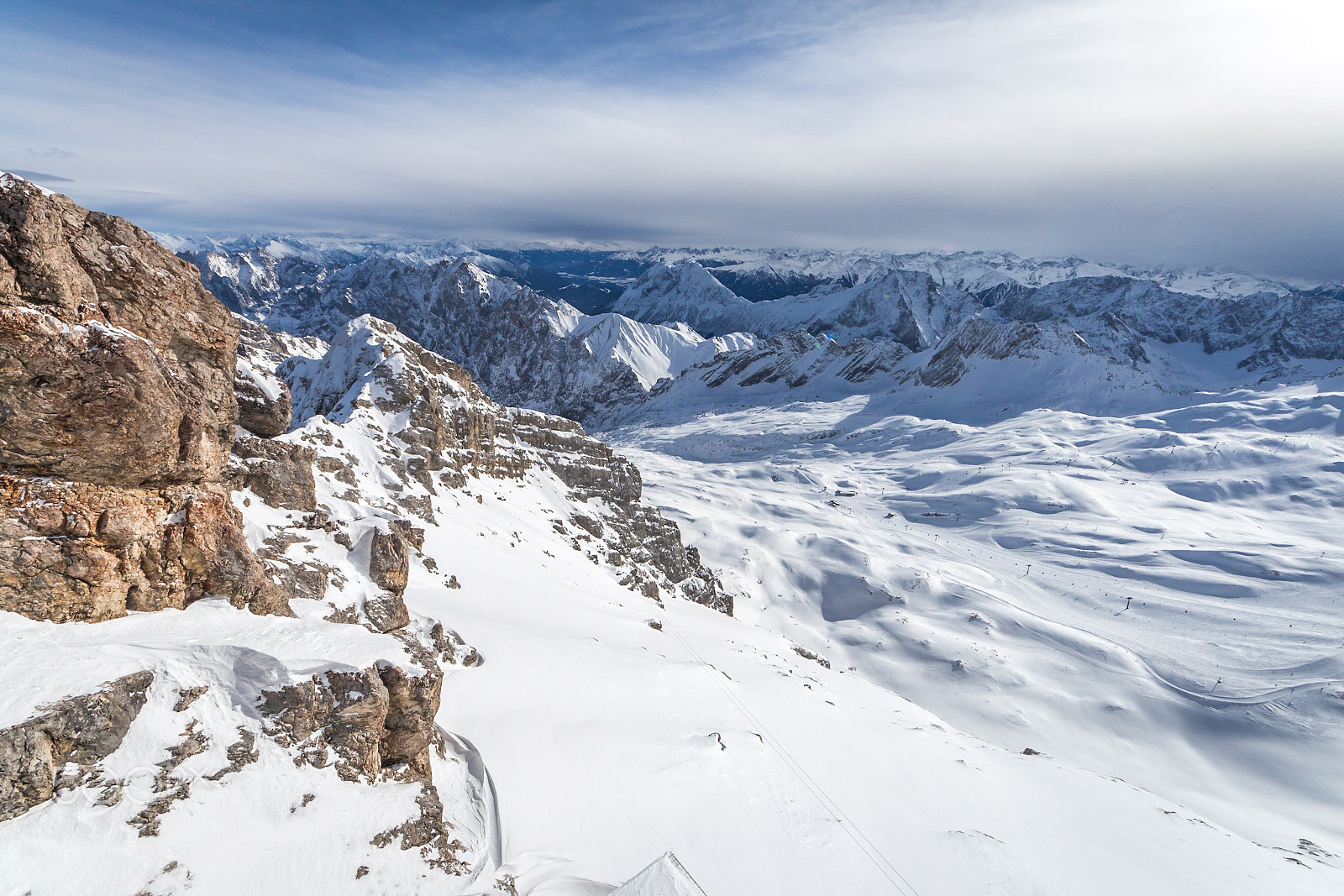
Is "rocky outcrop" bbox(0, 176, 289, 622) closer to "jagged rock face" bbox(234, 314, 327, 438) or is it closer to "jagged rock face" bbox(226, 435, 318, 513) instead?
"jagged rock face" bbox(234, 314, 327, 438)

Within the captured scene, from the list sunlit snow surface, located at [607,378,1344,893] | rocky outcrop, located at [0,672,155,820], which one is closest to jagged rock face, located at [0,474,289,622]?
rocky outcrop, located at [0,672,155,820]

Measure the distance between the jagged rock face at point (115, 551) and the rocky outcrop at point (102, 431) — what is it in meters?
0.02

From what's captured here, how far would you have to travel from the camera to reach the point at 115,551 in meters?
12.7

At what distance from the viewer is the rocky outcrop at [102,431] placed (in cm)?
1146

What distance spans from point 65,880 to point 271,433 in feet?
49.1

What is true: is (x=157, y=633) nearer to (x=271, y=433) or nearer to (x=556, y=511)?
(x=271, y=433)

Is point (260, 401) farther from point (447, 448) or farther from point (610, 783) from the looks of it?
point (447, 448)

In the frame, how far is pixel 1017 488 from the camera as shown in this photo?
11300 cm

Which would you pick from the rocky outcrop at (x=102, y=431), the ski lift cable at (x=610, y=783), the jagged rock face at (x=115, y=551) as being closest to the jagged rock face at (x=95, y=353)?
the rocky outcrop at (x=102, y=431)

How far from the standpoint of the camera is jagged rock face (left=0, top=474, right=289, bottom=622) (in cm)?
1151

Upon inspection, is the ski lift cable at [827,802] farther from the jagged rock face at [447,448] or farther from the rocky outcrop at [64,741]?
the jagged rock face at [447,448]

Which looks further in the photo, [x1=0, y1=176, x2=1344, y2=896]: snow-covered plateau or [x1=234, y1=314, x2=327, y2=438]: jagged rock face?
[x1=234, y1=314, x2=327, y2=438]: jagged rock face

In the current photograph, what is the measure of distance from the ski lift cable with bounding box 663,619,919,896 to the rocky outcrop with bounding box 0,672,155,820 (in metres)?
20.9

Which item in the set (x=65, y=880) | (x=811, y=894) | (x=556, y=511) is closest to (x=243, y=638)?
(x=65, y=880)
